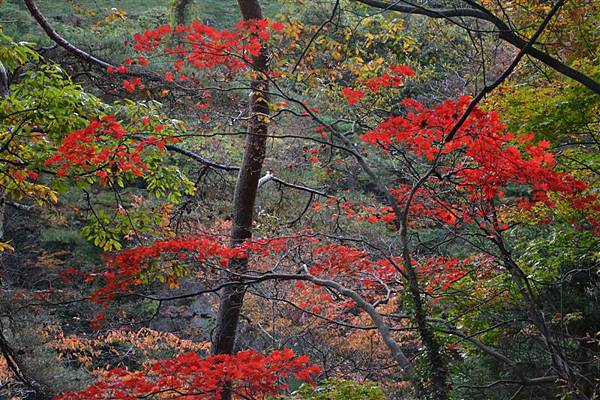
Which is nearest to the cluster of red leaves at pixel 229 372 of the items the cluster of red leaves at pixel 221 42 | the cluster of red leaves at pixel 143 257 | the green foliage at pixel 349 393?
the green foliage at pixel 349 393

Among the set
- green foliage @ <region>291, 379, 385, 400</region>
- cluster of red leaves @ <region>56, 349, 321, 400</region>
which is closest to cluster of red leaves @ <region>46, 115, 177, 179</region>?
cluster of red leaves @ <region>56, 349, 321, 400</region>

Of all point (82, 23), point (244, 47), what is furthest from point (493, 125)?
point (82, 23)

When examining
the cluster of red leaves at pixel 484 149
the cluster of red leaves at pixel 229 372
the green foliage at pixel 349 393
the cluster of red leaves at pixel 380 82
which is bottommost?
the green foliage at pixel 349 393

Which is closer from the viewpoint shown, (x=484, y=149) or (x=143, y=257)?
(x=484, y=149)

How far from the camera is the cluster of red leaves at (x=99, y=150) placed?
4405mm

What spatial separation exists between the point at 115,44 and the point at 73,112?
10847 millimetres

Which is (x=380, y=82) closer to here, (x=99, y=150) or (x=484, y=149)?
(x=484, y=149)

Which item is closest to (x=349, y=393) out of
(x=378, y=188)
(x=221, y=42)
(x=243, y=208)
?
(x=378, y=188)

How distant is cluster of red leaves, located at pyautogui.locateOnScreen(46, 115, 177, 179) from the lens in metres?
4.40

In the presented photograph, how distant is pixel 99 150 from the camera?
15.6ft

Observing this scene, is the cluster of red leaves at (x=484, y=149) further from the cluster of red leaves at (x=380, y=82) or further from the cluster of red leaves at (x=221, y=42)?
the cluster of red leaves at (x=221, y=42)

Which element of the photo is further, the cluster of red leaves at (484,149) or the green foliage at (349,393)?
the cluster of red leaves at (484,149)

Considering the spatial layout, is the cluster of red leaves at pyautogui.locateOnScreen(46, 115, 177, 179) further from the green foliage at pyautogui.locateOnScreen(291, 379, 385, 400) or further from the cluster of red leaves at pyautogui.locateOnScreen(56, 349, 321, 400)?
the green foliage at pyautogui.locateOnScreen(291, 379, 385, 400)

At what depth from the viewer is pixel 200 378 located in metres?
4.02
